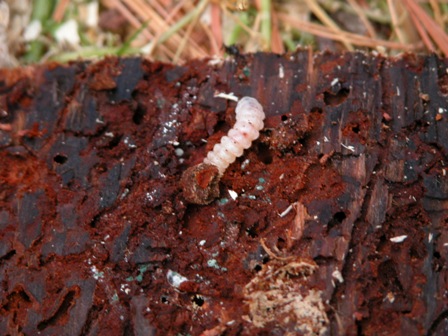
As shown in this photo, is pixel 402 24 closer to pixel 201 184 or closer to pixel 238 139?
pixel 238 139

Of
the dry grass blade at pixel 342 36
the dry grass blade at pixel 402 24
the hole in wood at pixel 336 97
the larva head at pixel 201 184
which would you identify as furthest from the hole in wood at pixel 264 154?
the dry grass blade at pixel 402 24

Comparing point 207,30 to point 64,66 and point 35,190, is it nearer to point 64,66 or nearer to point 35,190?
point 64,66

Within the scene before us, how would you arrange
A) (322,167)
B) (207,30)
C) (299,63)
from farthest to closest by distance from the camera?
(207,30)
(299,63)
(322,167)

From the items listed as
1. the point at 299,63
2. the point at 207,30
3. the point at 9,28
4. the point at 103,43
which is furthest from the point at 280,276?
the point at 9,28

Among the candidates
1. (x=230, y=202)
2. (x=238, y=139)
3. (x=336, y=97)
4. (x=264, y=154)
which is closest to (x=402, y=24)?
(x=336, y=97)

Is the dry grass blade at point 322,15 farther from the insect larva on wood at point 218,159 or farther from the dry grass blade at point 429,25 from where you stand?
the insect larva on wood at point 218,159

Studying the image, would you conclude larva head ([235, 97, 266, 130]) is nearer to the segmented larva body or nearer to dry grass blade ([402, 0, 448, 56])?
the segmented larva body

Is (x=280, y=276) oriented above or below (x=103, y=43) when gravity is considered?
below
